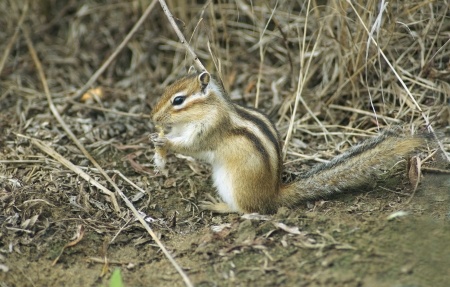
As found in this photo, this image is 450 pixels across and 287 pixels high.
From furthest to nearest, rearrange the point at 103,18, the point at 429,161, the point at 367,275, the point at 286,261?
the point at 103,18
the point at 429,161
the point at 286,261
the point at 367,275

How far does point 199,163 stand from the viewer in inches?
184

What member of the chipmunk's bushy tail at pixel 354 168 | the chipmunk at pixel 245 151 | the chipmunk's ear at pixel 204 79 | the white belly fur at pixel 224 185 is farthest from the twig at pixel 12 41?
the chipmunk's bushy tail at pixel 354 168

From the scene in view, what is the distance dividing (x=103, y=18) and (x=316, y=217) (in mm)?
3800

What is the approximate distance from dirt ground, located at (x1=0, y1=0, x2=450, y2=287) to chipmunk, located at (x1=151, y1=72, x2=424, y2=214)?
5.8 inches

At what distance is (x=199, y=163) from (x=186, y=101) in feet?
2.89

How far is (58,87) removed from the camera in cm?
591

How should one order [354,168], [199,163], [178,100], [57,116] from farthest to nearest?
[57,116]
[199,163]
[178,100]
[354,168]

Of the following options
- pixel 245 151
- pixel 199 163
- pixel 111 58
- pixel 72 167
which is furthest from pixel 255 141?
pixel 111 58

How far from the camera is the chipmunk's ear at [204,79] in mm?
3871

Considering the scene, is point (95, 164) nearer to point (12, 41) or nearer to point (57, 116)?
point (57, 116)

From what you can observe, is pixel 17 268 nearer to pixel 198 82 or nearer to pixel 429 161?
pixel 198 82

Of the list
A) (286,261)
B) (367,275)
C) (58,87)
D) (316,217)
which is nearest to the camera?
(367,275)

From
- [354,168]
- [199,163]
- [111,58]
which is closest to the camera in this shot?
[354,168]

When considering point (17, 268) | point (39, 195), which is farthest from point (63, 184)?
point (17, 268)
